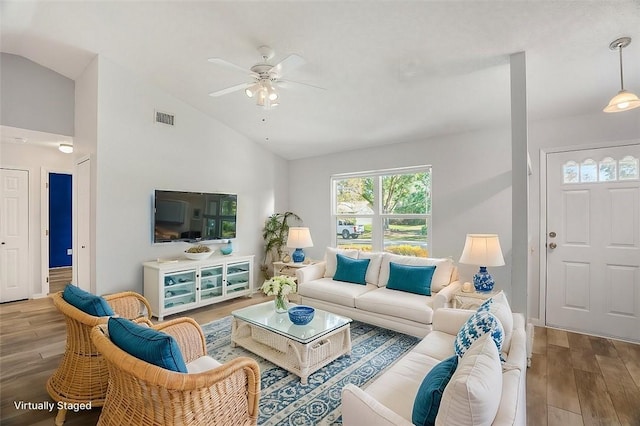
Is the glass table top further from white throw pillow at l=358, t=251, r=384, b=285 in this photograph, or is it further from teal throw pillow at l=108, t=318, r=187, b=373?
teal throw pillow at l=108, t=318, r=187, b=373

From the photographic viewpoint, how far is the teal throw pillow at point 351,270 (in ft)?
13.1

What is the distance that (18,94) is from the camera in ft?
12.2

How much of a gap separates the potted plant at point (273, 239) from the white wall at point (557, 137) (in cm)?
378

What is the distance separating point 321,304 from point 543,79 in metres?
3.37

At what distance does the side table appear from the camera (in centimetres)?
301

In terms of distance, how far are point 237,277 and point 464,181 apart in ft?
11.8

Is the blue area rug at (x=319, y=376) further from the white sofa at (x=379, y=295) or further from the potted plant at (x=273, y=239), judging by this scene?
the potted plant at (x=273, y=239)

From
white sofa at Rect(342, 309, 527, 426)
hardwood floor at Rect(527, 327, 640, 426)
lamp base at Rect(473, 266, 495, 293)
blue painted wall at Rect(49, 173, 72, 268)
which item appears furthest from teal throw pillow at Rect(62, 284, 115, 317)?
blue painted wall at Rect(49, 173, 72, 268)

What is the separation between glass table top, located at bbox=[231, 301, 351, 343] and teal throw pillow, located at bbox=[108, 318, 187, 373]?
1.23 meters

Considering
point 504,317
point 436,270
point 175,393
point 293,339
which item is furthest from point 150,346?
point 436,270

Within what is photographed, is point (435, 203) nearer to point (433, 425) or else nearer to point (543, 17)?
point (543, 17)

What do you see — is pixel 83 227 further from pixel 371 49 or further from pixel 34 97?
pixel 371 49

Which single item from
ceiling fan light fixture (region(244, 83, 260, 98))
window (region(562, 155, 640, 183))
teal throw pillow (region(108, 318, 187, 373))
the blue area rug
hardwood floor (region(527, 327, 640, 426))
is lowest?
hardwood floor (region(527, 327, 640, 426))

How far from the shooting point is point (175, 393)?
4.37 feet
